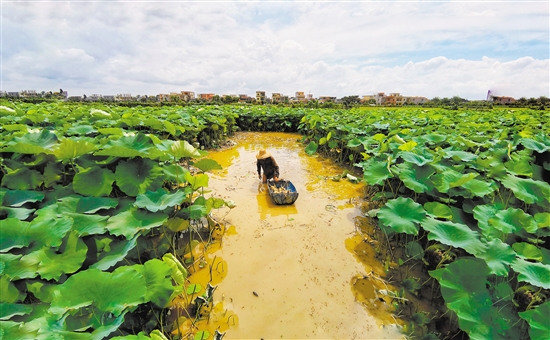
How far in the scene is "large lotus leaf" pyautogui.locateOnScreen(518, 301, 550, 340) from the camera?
1585 millimetres

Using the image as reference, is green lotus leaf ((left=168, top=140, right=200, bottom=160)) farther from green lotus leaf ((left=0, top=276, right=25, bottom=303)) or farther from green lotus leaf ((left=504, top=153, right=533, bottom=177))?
green lotus leaf ((left=504, top=153, right=533, bottom=177))

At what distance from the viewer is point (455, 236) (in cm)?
229

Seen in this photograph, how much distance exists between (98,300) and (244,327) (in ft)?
4.53

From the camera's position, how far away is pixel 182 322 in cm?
242

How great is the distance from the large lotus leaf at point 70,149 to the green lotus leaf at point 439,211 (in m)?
3.62

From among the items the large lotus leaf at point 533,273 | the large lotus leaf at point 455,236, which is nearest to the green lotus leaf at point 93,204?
the large lotus leaf at point 455,236

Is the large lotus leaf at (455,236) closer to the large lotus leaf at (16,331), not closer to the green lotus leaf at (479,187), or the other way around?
the green lotus leaf at (479,187)

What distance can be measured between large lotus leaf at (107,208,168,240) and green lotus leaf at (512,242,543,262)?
2971 millimetres

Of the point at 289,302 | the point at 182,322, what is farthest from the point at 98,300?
the point at 289,302

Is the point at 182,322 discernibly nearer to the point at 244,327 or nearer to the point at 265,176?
the point at 244,327

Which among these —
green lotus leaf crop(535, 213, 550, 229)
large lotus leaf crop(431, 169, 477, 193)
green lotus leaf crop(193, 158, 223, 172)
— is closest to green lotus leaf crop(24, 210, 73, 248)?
green lotus leaf crop(193, 158, 223, 172)

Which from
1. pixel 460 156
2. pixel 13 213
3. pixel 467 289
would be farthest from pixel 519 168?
pixel 13 213

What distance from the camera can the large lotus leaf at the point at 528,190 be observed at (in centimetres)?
262

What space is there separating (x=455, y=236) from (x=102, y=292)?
107 inches
